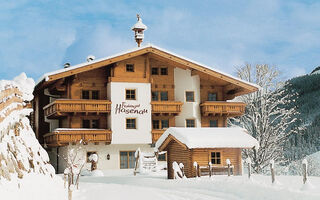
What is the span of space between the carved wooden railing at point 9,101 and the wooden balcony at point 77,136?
78.6ft

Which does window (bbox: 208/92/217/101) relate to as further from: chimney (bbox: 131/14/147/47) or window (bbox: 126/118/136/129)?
chimney (bbox: 131/14/147/47)

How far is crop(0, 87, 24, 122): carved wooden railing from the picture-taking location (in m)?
9.69

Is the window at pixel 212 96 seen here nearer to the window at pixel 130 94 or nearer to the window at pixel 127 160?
the window at pixel 130 94

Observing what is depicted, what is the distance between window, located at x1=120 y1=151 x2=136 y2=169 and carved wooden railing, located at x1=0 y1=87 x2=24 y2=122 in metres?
26.3

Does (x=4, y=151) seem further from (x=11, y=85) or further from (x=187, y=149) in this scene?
(x=187, y=149)

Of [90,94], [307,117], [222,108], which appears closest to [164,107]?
[222,108]

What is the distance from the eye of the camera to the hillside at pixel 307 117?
51.5 m

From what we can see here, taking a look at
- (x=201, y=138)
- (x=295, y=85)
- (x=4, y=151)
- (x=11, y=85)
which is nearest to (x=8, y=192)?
(x=4, y=151)

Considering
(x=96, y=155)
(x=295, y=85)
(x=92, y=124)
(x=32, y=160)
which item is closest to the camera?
Answer: (x=32, y=160)

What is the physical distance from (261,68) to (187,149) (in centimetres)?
1411

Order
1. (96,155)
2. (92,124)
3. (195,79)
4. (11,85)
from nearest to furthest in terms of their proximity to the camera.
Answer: (11,85) < (96,155) < (92,124) < (195,79)

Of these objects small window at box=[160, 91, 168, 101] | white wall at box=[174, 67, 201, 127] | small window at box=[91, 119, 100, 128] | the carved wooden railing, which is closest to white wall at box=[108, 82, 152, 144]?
small window at box=[91, 119, 100, 128]

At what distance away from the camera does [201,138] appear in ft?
85.3

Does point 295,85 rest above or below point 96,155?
above
